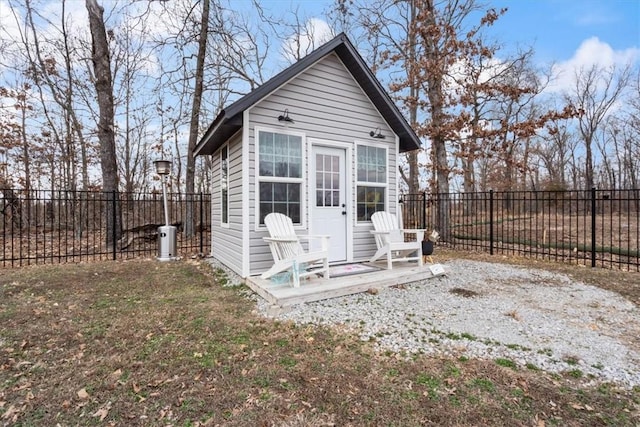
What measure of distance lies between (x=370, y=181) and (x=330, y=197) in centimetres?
94

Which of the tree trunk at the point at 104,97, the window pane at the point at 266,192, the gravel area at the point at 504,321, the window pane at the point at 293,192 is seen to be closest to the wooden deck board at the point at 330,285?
the gravel area at the point at 504,321

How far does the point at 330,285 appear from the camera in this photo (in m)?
4.27

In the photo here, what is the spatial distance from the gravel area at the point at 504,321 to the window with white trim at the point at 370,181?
176 centimetres

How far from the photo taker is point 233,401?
6.82 ft

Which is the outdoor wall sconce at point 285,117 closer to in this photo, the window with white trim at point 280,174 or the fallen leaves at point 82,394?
the window with white trim at point 280,174

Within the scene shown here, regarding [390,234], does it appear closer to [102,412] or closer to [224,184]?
[224,184]

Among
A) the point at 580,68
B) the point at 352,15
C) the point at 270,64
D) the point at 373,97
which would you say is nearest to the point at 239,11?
the point at 270,64

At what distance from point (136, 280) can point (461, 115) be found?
29.1 feet

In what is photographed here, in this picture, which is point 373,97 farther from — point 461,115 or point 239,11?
point 239,11

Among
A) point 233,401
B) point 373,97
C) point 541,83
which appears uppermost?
point 541,83

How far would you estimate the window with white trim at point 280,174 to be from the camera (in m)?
4.97

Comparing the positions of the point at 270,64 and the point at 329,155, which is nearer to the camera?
the point at 329,155

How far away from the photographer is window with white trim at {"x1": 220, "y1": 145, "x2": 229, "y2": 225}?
587cm

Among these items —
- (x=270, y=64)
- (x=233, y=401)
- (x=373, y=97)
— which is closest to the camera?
(x=233, y=401)
